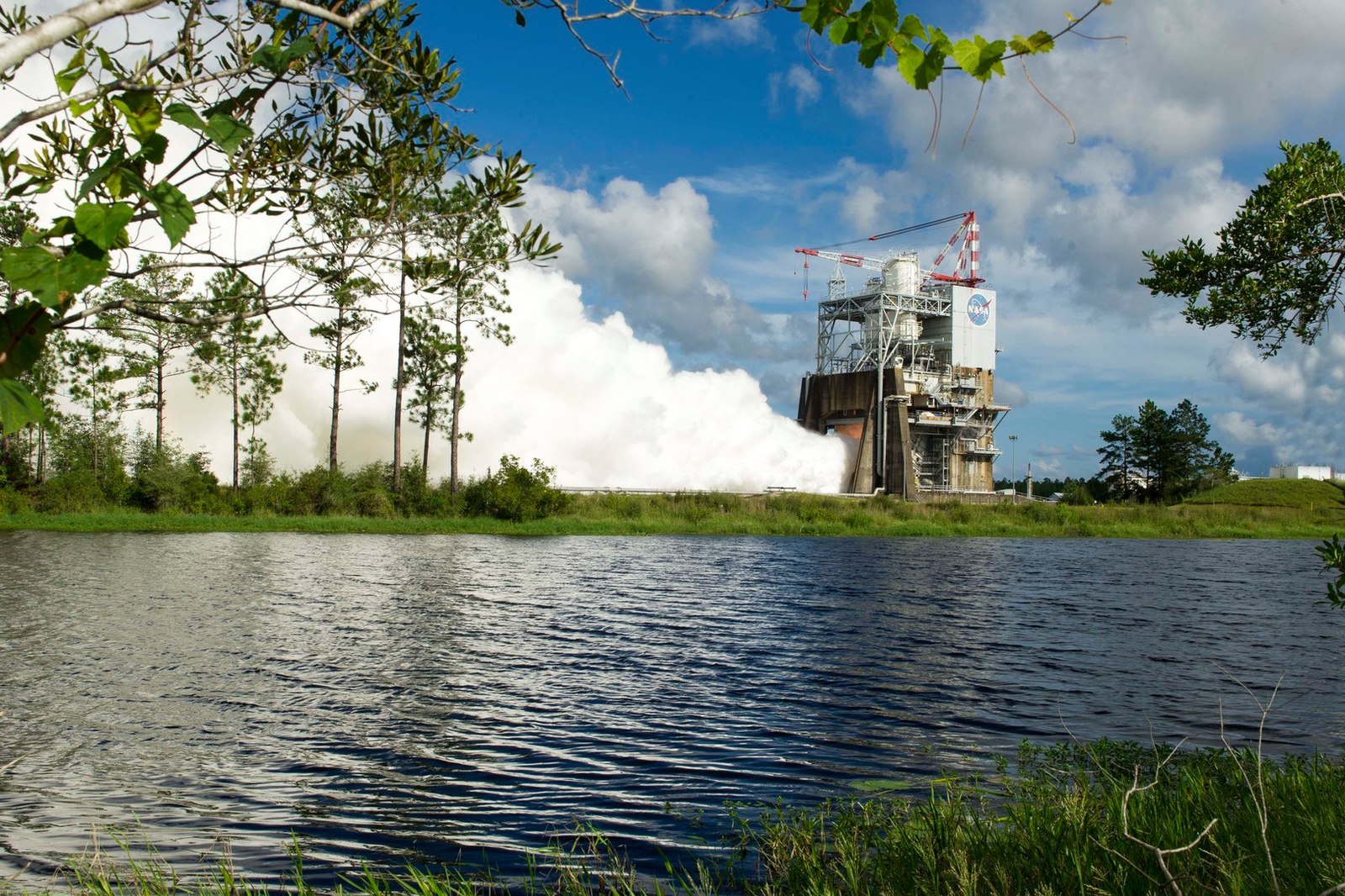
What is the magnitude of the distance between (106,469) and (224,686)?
4728cm

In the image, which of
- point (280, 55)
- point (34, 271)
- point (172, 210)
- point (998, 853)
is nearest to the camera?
point (34, 271)

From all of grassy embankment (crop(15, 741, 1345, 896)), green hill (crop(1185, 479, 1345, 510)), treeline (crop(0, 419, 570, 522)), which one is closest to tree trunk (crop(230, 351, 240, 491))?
treeline (crop(0, 419, 570, 522))

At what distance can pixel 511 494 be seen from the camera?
5431 centimetres

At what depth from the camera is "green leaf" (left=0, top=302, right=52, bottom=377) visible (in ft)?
9.09

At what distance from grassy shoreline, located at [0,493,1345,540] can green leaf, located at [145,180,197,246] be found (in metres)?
48.8

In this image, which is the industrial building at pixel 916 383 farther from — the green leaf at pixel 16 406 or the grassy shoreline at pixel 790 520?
the green leaf at pixel 16 406

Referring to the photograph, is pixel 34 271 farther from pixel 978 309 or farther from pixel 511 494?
pixel 978 309

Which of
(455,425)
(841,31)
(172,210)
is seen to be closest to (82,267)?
(172,210)

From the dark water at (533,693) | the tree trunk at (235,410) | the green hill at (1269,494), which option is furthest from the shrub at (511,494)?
the green hill at (1269,494)

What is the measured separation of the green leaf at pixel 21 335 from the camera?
109 inches

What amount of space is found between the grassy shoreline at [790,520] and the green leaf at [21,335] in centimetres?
4866

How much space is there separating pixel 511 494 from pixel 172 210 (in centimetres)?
5222

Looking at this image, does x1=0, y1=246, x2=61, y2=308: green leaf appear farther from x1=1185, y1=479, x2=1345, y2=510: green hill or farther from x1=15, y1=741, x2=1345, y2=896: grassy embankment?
x1=1185, y1=479, x2=1345, y2=510: green hill

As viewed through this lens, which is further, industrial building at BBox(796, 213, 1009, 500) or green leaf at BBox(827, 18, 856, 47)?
industrial building at BBox(796, 213, 1009, 500)
